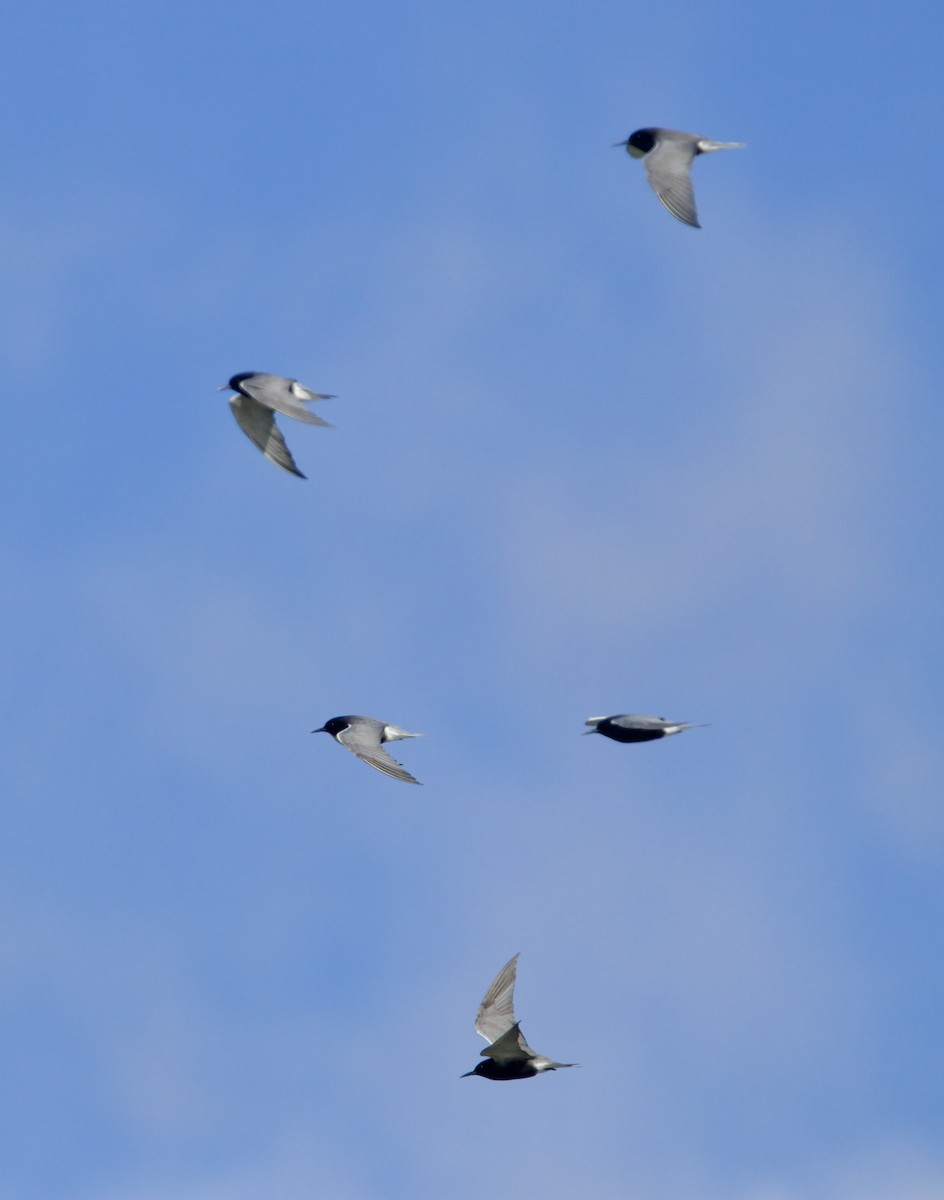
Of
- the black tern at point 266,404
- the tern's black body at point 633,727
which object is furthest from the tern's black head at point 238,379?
the tern's black body at point 633,727

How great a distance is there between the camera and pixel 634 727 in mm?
26469

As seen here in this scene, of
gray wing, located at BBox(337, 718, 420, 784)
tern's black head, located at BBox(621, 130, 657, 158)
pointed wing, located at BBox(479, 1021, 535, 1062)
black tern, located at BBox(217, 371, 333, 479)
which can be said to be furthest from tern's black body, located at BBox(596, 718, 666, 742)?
tern's black head, located at BBox(621, 130, 657, 158)

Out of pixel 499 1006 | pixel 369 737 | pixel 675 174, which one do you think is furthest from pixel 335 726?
pixel 675 174

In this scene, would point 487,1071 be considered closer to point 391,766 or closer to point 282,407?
point 391,766

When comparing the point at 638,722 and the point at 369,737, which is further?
the point at 369,737

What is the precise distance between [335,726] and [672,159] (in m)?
9.88

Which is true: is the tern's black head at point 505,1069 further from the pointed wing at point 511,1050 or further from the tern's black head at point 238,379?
the tern's black head at point 238,379

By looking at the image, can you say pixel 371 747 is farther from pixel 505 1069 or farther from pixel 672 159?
pixel 672 159

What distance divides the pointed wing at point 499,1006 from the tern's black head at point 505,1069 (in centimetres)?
56

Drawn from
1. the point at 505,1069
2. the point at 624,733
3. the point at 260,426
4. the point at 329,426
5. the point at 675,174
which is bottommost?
the point at 505,1069

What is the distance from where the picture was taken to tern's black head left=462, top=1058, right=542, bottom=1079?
28.2 metres

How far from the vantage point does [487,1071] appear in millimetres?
28312

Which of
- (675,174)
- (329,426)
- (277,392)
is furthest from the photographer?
(277,392)

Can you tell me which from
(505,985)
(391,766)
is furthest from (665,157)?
(505,985)
